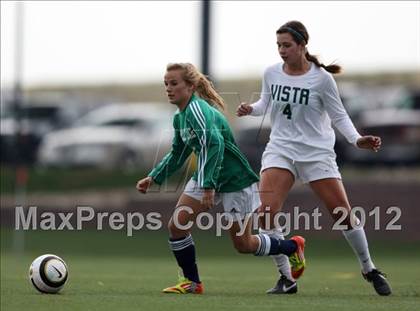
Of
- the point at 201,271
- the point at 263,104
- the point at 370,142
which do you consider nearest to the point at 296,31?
the point at 263,104

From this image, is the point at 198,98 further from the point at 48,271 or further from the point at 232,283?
the point at 232,283

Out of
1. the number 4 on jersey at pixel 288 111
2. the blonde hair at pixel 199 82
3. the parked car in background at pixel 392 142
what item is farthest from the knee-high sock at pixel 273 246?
the parked car in background at pixel 392 142

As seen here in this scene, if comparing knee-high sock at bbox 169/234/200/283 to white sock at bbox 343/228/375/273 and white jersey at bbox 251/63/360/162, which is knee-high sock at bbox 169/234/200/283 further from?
white sock at bbox 343/228/375/273

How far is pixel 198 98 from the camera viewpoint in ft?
Answer: 39.3

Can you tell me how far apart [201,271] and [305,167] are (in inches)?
198

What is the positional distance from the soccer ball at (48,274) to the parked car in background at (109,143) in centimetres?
2030

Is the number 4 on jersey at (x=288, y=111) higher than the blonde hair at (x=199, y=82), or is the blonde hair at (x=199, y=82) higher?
the blonde hair at (x=199, y=82)

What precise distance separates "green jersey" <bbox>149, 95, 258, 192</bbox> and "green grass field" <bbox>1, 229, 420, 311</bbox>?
0.96 meters

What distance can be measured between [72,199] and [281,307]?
Answer: 16409 millimetres

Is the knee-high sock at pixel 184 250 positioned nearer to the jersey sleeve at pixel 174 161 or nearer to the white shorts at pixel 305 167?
the jersey sleeve at pixel 174 161

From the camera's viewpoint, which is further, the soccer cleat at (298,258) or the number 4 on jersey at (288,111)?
the soccer cleat at (298,258)

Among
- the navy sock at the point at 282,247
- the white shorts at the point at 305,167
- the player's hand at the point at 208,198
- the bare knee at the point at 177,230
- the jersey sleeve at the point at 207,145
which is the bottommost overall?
the navy sock at the point at 282,247

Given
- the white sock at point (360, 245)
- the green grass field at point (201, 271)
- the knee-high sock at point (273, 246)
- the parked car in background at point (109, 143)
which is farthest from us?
the parked car in background at point (109, 143)

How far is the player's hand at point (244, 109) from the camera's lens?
490 inches
